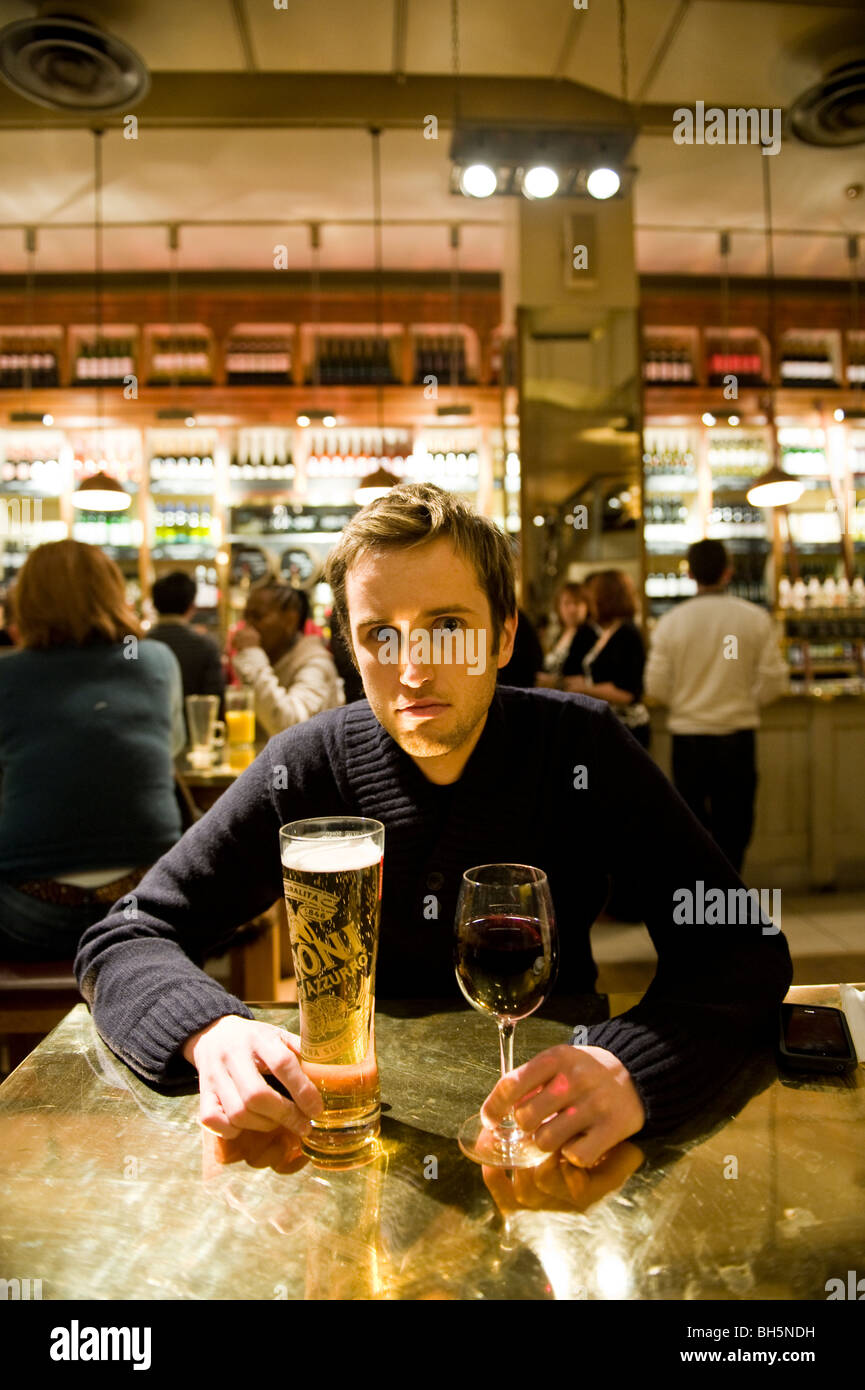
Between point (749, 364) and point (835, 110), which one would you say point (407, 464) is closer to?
point (749, 364)

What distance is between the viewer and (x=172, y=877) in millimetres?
1155

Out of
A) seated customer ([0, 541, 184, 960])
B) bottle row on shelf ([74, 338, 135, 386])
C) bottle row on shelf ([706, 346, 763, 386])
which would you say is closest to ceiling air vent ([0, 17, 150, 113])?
bottle row on shelf ([74, 338, 135, 386])

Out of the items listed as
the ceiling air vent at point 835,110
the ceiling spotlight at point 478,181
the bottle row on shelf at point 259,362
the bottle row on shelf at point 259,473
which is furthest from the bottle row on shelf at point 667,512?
the ceiling spotlight at point 478,181

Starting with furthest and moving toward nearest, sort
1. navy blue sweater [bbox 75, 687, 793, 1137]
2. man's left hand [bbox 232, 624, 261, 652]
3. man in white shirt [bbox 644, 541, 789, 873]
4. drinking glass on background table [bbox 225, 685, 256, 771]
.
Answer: man in white shirt [bbox 644, 541, 789, 873]
man's left hand [bbox 232, 624, 261, 652]
drinking glass on background table [bbox 225, 685, 256, 771]
navy blue sweater [bbox 75, 687, 793, 1137]

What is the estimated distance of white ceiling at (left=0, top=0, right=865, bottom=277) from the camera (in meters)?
4.15

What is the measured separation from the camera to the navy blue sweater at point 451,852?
99 cm

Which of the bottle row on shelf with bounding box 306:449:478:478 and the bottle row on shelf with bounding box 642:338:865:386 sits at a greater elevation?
the bottle row on shelf with bounding box 642:338:865:386

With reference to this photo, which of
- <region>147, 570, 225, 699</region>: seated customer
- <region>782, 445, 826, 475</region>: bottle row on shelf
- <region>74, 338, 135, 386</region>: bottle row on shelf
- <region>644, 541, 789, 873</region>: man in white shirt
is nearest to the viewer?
<region>644, 541, 789, 873</region>: man in white shirt

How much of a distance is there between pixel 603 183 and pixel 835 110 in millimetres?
1387

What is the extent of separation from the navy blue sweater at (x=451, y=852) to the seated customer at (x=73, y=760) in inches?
39.3

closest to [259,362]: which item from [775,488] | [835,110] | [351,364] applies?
[351,364]

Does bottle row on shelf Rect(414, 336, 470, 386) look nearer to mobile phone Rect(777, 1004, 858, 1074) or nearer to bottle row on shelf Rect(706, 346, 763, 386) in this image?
bottle row on shelf Rect(706, 346, 763, 386)
